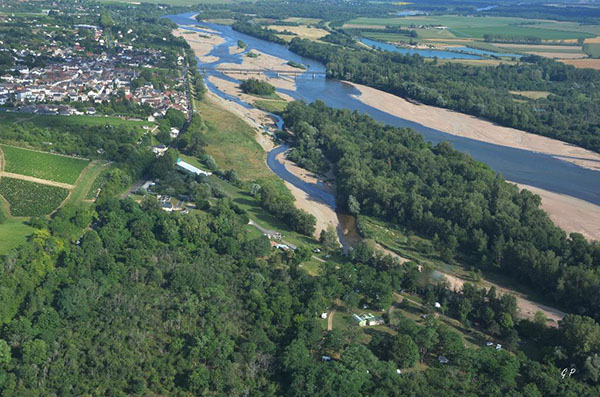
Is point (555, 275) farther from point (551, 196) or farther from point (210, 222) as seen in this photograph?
point (210, 222)

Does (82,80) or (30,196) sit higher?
(82,80)

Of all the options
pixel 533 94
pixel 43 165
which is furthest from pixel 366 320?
pixel 533 94

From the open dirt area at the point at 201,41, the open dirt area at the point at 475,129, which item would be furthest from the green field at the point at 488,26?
the open dirt area at the point at 475,129

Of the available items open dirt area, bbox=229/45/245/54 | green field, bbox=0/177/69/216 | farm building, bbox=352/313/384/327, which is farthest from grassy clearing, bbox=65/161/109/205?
open dirt area, bbox=229/45/245/54

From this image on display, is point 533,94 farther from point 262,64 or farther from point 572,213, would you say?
point 572,213

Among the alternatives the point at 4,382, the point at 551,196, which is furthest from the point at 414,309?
the point at 551,196

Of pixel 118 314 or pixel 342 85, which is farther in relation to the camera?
pixel 342 85

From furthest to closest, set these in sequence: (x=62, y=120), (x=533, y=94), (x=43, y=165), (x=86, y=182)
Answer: (x=533, y=94) → (x=62, y=120) → (x=43, y=165) → (x=86, y=182)

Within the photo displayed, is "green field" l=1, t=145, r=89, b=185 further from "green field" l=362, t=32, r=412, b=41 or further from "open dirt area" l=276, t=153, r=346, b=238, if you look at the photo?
"green field" l=362, t=32, r=412, b=41
